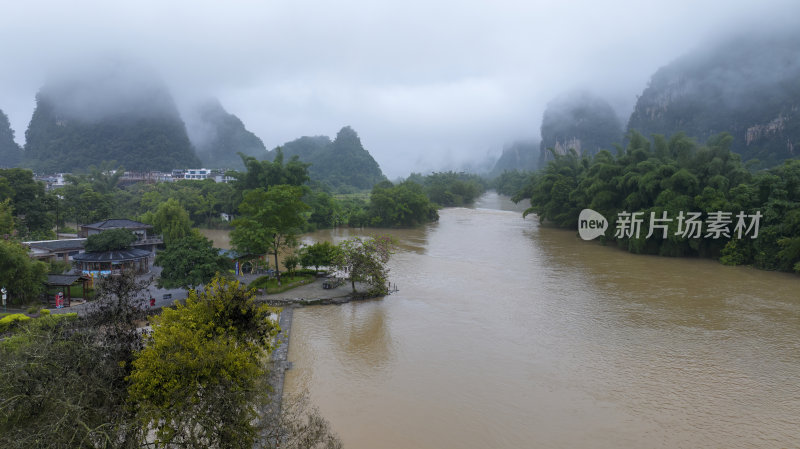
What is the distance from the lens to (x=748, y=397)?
28.2ft

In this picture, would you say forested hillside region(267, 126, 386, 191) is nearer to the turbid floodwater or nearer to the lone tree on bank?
the lone tree on bank

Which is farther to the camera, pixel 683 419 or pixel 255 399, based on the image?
pixel 683 419

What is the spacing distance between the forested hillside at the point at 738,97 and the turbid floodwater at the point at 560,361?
156ft

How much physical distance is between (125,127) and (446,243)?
65.9m

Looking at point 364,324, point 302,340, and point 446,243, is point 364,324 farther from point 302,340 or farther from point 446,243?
point 446,243

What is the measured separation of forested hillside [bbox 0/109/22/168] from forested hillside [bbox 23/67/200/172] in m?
4.45

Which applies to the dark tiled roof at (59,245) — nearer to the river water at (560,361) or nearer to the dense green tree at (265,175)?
the river water at (560,361)

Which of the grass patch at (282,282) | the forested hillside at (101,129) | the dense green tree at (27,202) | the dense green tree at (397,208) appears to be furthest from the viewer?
the forested hillside at (101,129)

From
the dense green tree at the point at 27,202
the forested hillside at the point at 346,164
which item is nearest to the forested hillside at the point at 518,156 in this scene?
the forested hillside at the point at 346,164

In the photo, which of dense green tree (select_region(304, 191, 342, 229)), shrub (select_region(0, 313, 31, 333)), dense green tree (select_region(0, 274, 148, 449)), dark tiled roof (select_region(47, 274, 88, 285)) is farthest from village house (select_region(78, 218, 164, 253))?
dense green tree (select_region(0, 274, 148, 449))

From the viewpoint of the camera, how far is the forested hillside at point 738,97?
174 feet

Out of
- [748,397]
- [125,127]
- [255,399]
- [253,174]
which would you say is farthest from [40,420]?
[125,127]

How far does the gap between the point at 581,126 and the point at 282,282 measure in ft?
324

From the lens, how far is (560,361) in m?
10.2
